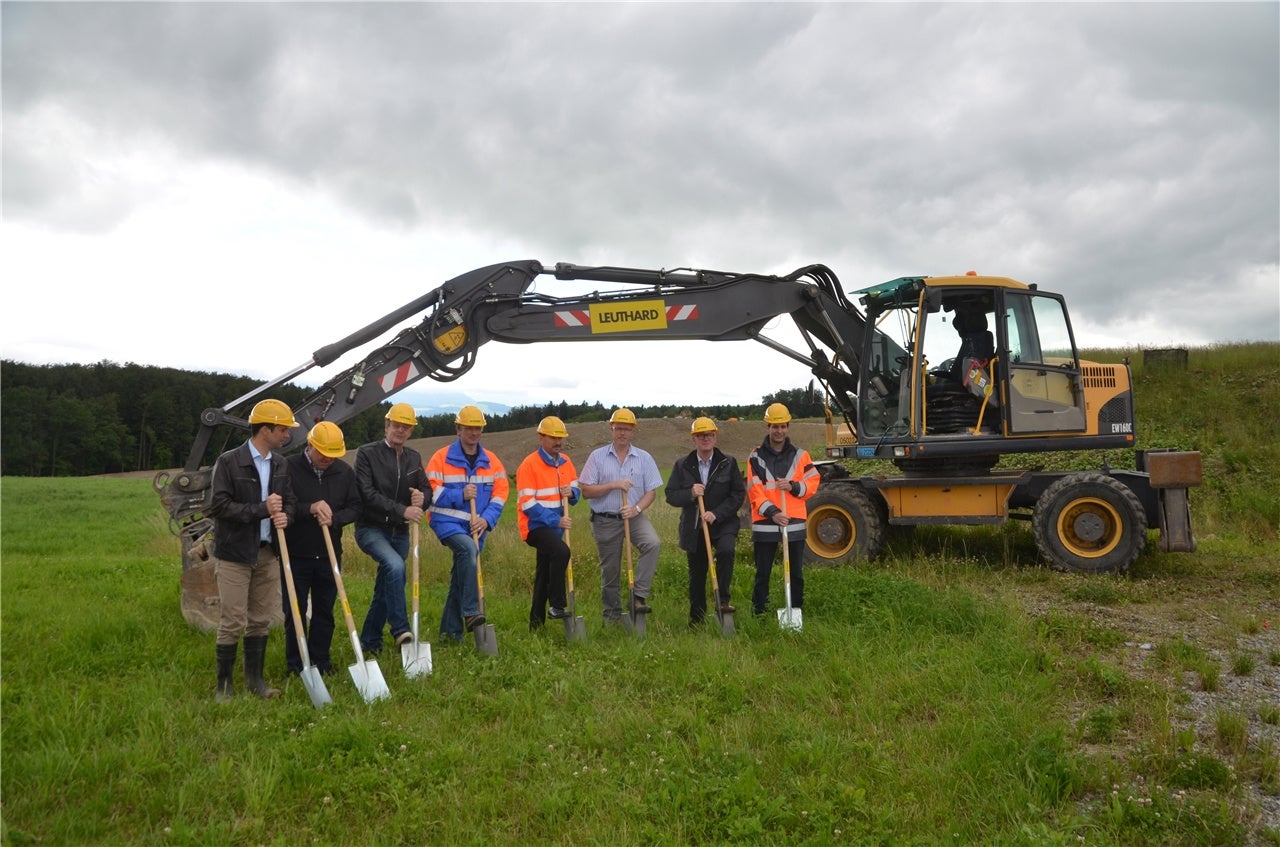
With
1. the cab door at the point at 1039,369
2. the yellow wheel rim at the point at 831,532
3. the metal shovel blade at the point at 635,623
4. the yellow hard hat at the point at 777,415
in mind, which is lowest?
the metal shovel blade at the point at 635,623

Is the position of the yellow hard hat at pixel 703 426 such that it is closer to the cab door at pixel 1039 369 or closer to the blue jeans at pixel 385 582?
the blue jeans at pixel 385 582

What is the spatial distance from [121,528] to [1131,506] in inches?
628

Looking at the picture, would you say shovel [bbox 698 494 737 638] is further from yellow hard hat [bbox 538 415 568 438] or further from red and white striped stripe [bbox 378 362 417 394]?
red and white striped stripe [bbox 378 362 417 394]

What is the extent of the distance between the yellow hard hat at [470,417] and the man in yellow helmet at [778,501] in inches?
90.1

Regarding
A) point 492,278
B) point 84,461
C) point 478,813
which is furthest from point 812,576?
point 84,461

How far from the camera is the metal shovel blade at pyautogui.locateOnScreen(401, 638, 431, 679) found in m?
5.57

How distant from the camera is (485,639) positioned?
20.0 ft

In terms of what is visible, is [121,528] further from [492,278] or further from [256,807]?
[256,807]

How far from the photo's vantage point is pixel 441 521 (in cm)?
644

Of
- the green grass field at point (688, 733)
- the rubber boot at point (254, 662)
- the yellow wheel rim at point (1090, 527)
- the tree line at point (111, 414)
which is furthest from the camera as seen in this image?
the tree line at point (111, 414)

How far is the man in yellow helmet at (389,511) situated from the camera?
19.5 feet

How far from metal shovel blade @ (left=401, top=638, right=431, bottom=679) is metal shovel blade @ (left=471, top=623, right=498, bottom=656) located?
1.50 ft

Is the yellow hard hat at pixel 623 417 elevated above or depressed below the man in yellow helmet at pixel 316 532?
above

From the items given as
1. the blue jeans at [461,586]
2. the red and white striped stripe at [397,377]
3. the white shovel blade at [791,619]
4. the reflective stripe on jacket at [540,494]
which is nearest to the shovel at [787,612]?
the white shovel blade at [791,619]
